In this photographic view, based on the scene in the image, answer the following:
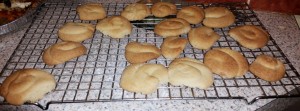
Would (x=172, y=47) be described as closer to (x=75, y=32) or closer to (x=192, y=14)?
(x=192, y=14)

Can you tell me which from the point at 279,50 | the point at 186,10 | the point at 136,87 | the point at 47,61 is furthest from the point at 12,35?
the point at 279,50

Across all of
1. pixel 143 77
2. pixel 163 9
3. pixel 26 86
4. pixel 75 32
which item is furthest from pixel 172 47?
pixel 26 86

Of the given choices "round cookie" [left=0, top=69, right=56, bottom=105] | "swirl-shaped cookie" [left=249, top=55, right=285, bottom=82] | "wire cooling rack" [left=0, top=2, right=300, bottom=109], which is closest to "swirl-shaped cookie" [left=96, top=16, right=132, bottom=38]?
"wire cooling rack" [left=0, top=2, right=300, bottom=109]

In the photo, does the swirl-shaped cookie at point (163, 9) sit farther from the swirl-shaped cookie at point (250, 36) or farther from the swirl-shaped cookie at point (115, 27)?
the swirl-shaped cookie at point (250, 36)

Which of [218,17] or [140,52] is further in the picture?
[218,17]

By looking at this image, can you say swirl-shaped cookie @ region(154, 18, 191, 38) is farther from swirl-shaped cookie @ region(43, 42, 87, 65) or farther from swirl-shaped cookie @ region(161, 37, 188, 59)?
swirl-shaped cookie @ region(43, 42, 87, 65)

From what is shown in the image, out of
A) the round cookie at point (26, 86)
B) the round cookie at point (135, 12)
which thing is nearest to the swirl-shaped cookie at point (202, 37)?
the round cookie at point (135, 12)
